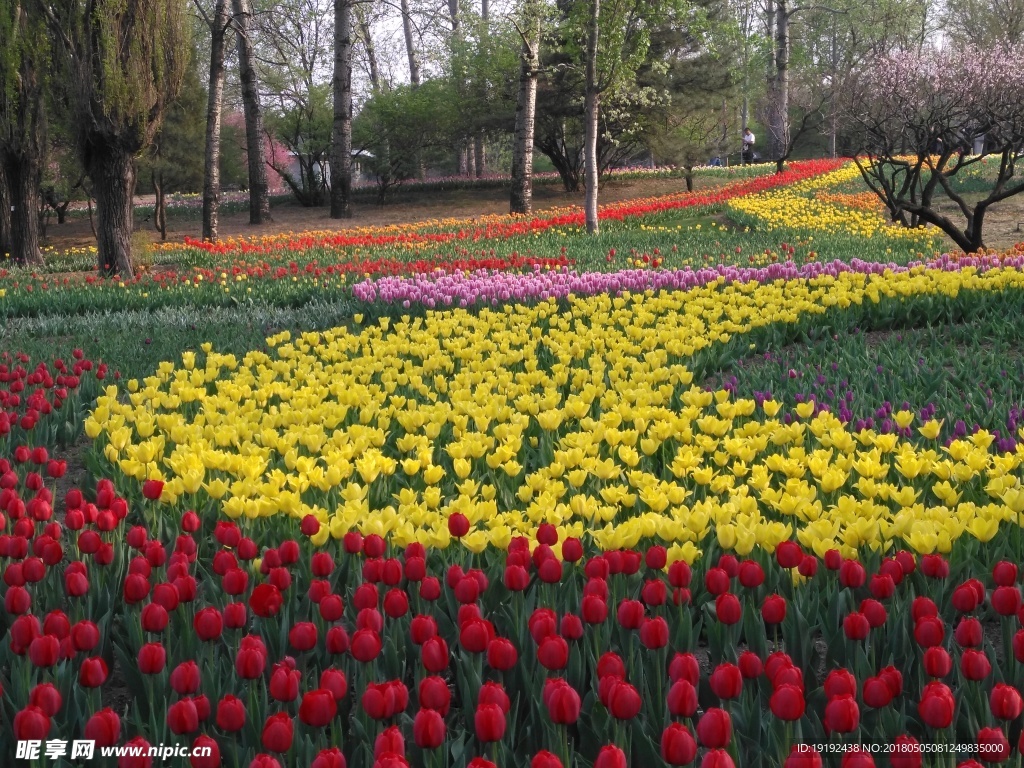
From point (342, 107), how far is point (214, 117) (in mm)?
5246

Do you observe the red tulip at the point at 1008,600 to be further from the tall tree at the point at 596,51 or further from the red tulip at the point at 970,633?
the tall tree at the point at 596,51

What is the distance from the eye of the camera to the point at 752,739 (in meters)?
1.85

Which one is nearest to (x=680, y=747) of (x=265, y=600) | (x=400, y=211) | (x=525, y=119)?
(x=265, y=600)

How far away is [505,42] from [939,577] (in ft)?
91.0

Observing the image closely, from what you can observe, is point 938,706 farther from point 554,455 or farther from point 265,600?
point 554,455

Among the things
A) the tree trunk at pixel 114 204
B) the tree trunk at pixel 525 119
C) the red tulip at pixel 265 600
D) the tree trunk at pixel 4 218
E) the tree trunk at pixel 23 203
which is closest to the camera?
the red tulip at pixel 265 600

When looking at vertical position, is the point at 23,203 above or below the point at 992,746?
above

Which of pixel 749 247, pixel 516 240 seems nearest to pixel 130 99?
pixel 516 240

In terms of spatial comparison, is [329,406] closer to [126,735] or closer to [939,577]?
[126,735]

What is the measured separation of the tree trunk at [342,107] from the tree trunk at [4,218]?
26.4 feet

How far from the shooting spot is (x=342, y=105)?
70.8 ft

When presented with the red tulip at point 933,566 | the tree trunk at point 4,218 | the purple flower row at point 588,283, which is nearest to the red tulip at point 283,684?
the red tulip at point 933,566

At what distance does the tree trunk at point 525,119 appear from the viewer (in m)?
16.9

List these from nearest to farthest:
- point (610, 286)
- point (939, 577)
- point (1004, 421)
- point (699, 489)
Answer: point (939, 577) < point (699, 489) < point (1004, 421) < point (610, 286)
